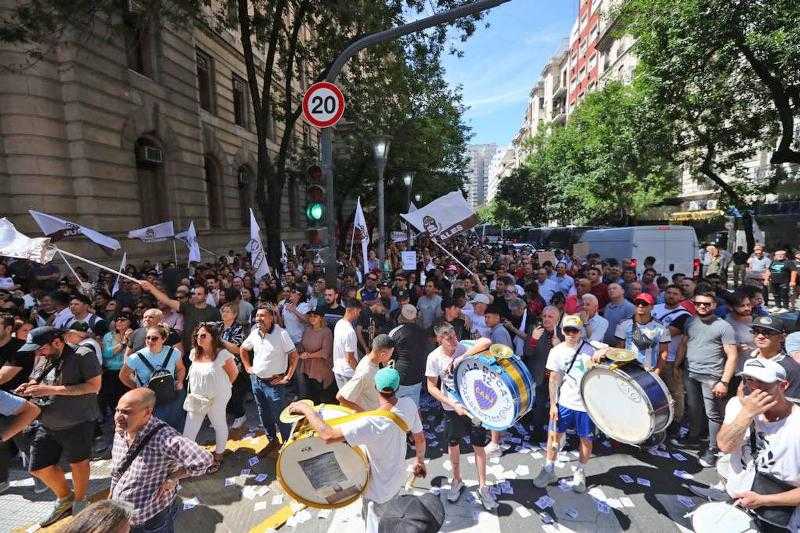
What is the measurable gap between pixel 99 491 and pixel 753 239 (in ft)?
67.8

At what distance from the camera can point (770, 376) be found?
7.77 feet

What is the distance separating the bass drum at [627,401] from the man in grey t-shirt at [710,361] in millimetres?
1590

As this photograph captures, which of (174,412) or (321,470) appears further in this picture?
(174,412)

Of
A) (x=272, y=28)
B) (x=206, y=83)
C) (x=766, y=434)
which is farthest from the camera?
(x=206, y=83)

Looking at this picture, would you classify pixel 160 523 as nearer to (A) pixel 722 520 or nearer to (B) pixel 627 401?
(A) pixel 722 520

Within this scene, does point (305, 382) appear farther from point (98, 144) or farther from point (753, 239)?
point (753, 239)

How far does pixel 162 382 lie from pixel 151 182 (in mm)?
13758

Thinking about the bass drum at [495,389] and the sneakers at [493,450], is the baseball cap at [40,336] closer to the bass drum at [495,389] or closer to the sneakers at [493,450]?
the bass drum at [495,389]

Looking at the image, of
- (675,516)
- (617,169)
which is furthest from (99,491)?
(617,169)

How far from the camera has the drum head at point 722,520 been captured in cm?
228

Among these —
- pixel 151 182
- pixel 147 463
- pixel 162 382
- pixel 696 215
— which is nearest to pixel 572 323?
pixel 147 463

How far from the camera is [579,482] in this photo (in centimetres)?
406

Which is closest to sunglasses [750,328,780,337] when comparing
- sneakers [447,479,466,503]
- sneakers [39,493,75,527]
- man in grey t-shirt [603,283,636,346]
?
man in grey t-shirt [603,283,636,346]

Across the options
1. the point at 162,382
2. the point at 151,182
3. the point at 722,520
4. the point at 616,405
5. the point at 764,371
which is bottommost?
the point at 722,520
